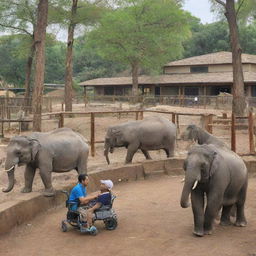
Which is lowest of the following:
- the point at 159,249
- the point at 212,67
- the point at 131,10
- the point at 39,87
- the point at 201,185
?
the point at 159,249

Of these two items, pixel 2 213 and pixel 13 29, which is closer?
pixel 2 213

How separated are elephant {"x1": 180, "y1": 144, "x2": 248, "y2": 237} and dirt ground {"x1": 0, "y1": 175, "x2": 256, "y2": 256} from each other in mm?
314

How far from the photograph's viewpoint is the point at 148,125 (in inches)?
441

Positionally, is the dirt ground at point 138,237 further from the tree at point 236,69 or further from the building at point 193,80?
the building at point 193,80

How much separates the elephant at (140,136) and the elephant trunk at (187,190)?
5.28m

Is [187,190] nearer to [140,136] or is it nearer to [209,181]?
[209,181]

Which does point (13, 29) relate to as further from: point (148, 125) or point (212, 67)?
point (212, 67)

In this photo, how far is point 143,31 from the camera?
36.1 metres

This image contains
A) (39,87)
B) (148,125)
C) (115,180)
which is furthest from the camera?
(39,87)

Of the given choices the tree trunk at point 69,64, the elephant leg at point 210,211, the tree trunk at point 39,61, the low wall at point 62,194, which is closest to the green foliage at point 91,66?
the tree trunk at point 69,64

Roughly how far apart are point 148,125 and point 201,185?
5.18 m

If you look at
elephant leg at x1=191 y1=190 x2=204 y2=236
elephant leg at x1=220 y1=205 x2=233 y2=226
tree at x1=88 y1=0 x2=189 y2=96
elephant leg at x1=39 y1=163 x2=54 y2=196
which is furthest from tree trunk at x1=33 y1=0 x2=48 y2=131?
tree at x1=88 y1=0 x2=189 y2=96

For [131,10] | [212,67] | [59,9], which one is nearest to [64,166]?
[59,9]

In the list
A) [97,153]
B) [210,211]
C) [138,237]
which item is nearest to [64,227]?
[138,237]
